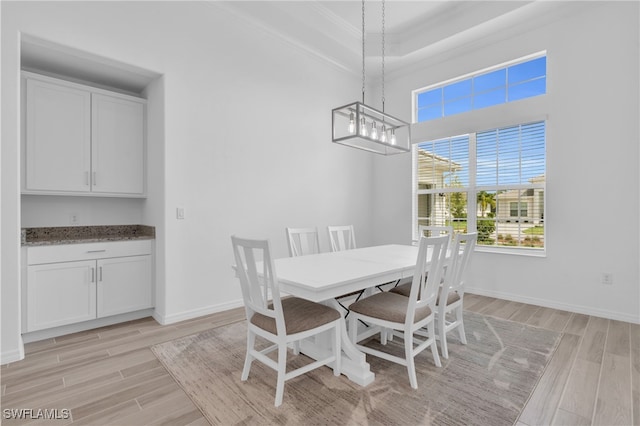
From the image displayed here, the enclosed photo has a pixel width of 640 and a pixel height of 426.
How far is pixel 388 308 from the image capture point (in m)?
2.20

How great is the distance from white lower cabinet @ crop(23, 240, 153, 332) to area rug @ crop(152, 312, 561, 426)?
0.86m

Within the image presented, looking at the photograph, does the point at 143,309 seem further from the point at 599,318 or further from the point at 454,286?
the point at 599,318

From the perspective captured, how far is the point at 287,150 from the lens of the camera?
4.25 metres

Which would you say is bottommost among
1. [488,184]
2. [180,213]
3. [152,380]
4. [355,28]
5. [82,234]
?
[152,380]

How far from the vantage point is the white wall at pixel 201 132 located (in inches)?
97.0

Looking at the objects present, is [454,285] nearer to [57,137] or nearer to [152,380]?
[152,380]

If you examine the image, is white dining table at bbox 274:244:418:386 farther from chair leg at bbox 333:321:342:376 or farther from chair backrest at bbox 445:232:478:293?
chair backrest at bbox 445:232:478:293

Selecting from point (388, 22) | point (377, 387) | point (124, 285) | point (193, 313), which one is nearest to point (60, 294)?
point (124, 285)

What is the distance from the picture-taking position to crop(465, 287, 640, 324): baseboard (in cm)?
330

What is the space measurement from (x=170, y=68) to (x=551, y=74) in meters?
4.22

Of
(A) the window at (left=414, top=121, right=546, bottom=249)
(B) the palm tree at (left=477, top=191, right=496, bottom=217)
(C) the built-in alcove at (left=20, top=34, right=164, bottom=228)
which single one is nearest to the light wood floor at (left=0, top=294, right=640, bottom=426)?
(C) the built-in alcove at (left=20, top=34, right=164, bottom=228)

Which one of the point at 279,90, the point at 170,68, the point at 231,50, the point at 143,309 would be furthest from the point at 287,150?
the point at 143,309

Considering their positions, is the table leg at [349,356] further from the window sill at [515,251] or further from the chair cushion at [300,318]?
the window sill at [515,251]

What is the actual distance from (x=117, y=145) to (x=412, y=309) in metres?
3.27
